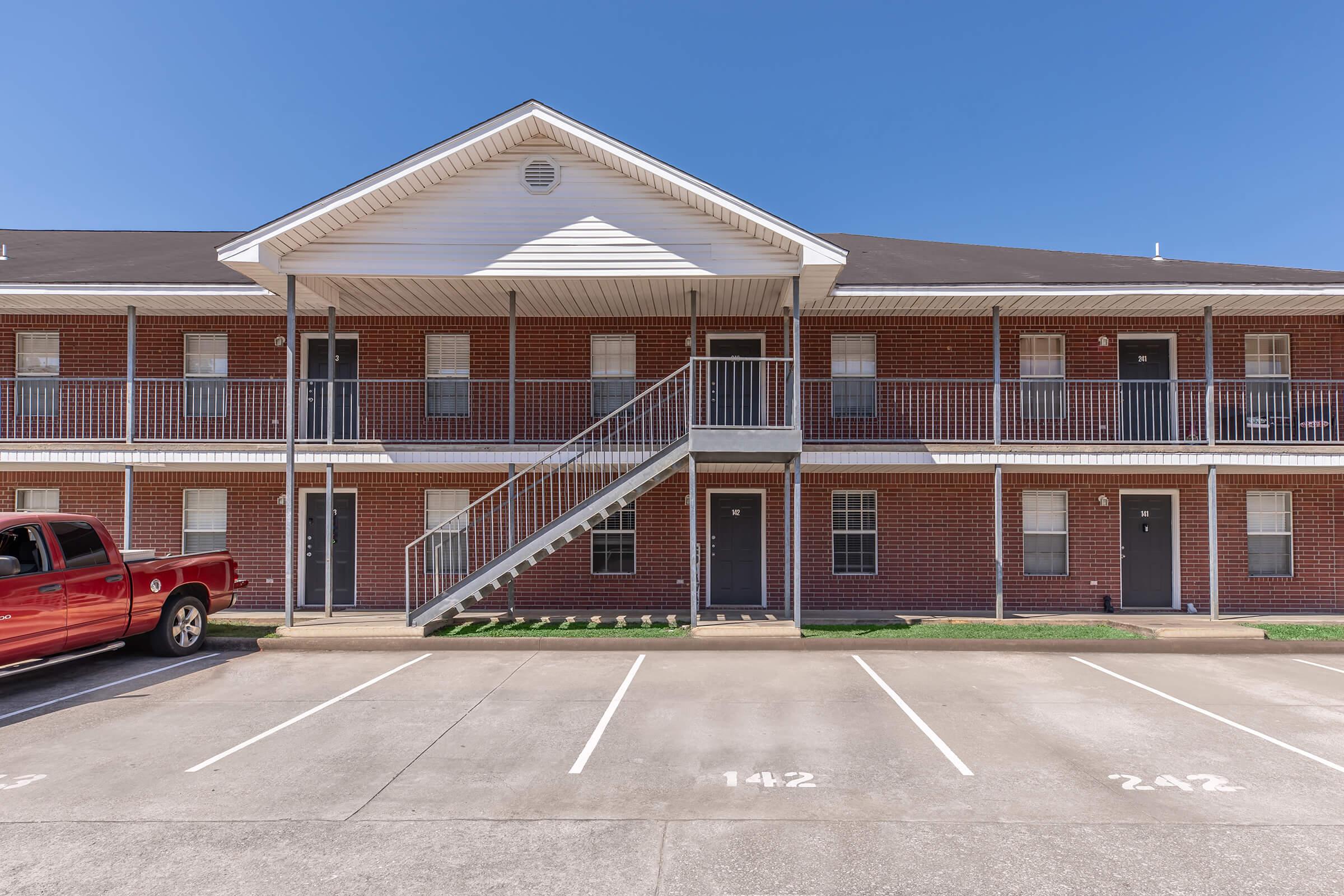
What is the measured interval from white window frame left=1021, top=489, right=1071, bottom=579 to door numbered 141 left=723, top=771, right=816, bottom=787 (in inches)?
377

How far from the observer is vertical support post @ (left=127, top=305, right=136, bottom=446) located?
1226cm

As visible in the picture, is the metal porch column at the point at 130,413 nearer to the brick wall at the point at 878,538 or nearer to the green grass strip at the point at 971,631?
the brick wall at the point at 878,538

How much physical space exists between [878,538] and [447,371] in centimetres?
889

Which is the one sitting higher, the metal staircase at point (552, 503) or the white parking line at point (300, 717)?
the metal staircase at point (552, 503)

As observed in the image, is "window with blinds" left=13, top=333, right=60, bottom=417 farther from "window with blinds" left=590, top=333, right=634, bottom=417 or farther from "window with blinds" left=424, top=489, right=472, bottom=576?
"window with blinds" left=590, top=333, right=634, bottom=417

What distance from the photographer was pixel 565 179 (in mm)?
11438

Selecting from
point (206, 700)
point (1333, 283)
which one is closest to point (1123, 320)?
point (1333, 283)

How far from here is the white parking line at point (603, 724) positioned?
6098 millimetres

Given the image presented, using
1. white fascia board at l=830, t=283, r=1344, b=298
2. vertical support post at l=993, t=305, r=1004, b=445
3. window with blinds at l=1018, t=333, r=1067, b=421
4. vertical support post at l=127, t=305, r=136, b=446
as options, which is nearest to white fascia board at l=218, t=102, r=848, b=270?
white fascia board at l=830, t=283, r=1344, b=298

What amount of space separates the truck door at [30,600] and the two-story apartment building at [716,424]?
4.16 metres

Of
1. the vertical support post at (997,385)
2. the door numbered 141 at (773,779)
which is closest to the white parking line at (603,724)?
the door numbered 141 at (773,779)

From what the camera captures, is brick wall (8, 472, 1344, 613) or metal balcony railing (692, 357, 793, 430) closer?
metal balcony railing (692, 357, 793, 430)

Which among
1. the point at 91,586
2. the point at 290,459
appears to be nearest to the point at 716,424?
the point at 290,459

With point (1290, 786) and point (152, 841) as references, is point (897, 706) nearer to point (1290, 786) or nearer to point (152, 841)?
point (1290, 786)
